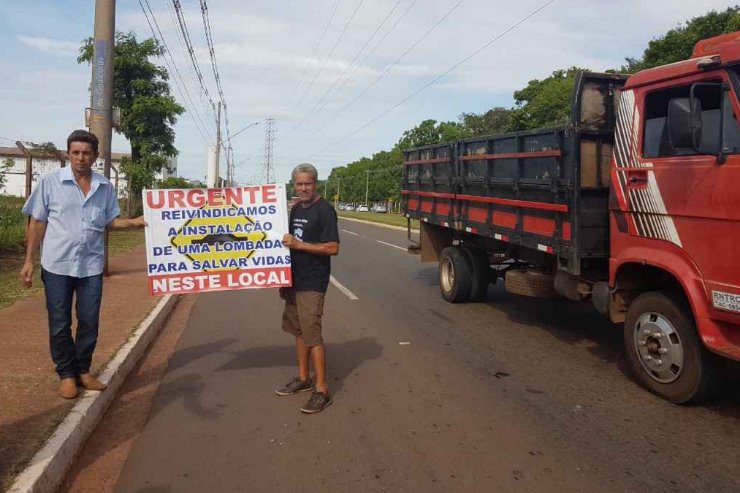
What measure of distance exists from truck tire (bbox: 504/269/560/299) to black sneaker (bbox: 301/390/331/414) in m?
3.20

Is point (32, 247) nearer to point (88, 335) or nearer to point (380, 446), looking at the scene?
point (88, 335)

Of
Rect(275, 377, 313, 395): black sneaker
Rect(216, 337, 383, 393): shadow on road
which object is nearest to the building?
Rect(216, 337, 383, 393): shadow on road

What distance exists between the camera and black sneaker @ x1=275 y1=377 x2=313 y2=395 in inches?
194

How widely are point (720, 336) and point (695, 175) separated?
3.83 ft

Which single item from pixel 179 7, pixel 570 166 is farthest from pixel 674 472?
pixel 179 7

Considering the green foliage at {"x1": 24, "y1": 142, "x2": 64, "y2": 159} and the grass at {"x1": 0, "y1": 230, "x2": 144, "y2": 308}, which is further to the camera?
the green foliage at {"x1": 24, "y1": 142, "x2": 64, "y2": 159}

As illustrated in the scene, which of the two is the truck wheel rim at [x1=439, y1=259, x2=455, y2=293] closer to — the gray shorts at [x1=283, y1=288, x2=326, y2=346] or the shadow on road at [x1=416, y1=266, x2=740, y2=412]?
the shadow on road at [x1=416, y1=266, x2=740, y2=412]

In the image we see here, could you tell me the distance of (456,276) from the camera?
8.93 metres

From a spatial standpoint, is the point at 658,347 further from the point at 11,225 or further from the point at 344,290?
the point at 11,225

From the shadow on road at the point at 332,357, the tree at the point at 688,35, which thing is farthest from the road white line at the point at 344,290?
the tree at the point at 688,35

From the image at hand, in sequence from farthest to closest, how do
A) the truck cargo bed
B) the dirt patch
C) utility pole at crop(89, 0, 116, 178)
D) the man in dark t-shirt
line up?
utility pole at crop(89, 0, 116, 178) → the truck cargo bed → the man in dark t-shirt → the dirt patch

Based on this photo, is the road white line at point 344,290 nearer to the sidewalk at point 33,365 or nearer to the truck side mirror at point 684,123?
the sidewalk at point 33,365

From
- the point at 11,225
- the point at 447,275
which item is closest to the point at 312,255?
the point at 447,275

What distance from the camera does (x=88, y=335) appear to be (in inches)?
181
